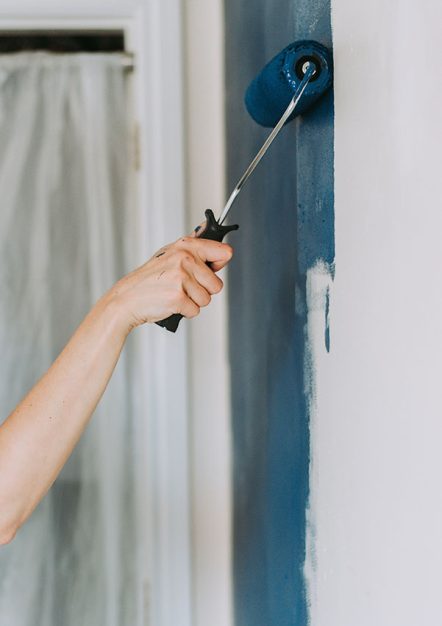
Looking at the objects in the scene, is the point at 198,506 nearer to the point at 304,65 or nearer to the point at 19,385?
the point at 19,385

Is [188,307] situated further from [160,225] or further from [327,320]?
[160,225]

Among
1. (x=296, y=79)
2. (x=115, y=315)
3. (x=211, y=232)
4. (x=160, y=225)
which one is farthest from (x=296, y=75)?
(x=160, y=225)

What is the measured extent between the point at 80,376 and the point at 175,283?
0.16 meters

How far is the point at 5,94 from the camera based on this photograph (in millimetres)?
1381

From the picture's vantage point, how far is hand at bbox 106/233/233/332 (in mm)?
728

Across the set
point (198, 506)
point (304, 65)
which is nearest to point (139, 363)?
point (198, 506)

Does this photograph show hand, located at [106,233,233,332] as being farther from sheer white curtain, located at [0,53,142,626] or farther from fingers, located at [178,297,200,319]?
sheer white curtain, located at [0,53,142,626]

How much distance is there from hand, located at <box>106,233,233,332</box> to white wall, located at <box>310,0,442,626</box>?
0.12 meters

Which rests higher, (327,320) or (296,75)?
(296,75)

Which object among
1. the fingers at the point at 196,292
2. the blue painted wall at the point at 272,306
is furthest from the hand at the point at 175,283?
the blue painted wall at the point at 272,306

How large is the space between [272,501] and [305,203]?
1.50ft

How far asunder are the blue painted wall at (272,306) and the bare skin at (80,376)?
0.12m

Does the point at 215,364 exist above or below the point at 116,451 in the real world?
above

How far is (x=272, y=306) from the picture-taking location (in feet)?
3.14
